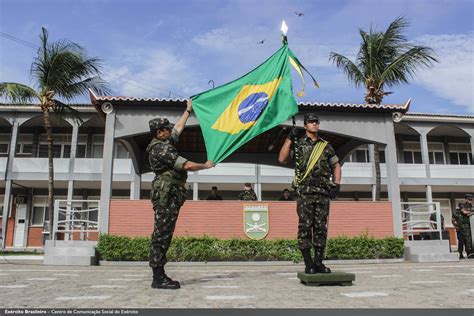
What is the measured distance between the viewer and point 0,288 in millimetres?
4188

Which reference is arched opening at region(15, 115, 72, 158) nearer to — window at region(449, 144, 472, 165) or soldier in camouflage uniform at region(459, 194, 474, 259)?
soldier in camouflage uniform at region(459, 194, 474, 259)

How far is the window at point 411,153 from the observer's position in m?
27.0

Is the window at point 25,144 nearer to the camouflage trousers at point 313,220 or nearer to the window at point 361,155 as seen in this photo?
the window at point 361,155

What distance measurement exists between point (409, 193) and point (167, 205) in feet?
84.2

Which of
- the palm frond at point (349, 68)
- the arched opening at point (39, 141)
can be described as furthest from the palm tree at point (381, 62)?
the arched opening at point (39, 141)

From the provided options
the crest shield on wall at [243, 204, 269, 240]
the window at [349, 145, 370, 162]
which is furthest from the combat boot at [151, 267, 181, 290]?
the window at [349, 145, 370, 162]

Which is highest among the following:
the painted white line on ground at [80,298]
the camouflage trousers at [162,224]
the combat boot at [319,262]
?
the camouflage trousers at [162,224]

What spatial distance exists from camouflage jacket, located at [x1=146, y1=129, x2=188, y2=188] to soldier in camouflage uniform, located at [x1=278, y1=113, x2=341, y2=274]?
1.23 meters

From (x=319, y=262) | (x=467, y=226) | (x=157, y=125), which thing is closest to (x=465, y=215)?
(x=467, y=226)

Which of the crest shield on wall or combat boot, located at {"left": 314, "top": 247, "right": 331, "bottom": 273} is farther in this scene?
the crest shield on wall

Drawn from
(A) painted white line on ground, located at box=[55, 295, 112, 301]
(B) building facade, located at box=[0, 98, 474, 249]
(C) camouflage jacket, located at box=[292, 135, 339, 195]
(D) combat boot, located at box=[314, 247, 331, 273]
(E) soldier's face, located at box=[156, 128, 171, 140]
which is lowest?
(A) painted white line on ground, located at box=[55, 295, 112, 301]

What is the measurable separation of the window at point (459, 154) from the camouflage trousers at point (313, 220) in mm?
26325

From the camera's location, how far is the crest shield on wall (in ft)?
31.4

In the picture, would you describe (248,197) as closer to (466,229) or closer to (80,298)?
(466,229)
